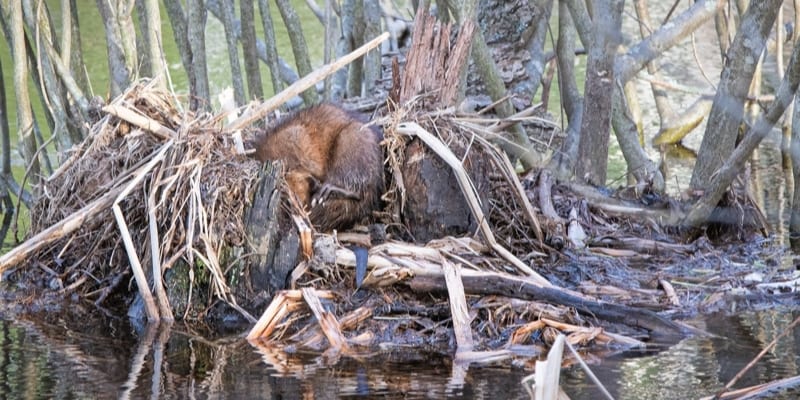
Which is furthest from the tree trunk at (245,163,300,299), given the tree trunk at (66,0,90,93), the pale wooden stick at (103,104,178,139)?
the tree trunk at (66,0,90,93)

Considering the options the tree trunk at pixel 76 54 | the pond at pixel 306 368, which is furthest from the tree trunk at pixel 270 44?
the pond at pixel 306 368

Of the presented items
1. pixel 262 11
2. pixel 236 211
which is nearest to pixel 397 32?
pixel 262 11

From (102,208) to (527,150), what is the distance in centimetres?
303

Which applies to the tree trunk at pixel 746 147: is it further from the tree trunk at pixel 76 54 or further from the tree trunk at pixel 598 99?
the tree trunk at pixel 76 54

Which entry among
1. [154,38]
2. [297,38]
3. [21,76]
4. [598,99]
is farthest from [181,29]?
[598,99]

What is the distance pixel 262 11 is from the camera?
898 centimetres

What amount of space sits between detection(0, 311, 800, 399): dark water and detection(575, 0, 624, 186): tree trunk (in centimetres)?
246

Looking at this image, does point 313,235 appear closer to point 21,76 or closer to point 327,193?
point 327,193

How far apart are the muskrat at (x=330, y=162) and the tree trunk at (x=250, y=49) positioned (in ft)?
9.00

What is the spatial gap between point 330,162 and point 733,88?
2.88 metres

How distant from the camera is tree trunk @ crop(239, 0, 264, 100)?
9102mm

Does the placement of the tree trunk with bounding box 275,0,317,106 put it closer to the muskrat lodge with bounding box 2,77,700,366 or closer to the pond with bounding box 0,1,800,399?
the muskrat lodge with bounding box 2,77,700,366

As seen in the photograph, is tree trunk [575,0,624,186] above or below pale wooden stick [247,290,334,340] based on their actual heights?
above

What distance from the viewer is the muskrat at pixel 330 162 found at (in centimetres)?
623
